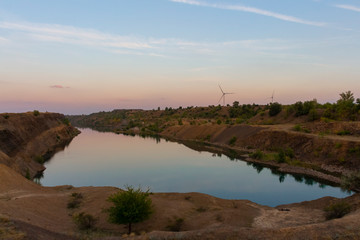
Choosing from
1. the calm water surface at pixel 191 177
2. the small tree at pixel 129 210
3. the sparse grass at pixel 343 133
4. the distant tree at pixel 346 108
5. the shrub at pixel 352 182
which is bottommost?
the calm water surface at pixel 191 177

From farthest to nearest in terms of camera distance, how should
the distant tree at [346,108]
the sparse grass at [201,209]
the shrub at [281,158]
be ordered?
the distant tree at [346,108], the shrub at [281,158], the sparse grass at [201,209]

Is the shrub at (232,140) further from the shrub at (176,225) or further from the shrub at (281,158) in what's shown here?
the shrub at (176,225)

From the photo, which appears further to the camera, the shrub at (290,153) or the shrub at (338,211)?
the shrub at (290,153)

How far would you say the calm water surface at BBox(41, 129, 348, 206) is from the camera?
97.2 ft

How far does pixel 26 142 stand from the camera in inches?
2133

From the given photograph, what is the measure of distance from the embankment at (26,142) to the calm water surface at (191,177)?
10.8 ft

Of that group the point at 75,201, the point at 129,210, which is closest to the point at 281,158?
the point at 129,210

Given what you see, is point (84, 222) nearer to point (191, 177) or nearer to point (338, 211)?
point (338, 211)

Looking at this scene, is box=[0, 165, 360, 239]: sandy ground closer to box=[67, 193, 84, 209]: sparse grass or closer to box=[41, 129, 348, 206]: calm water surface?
box=[67, 193, 84, 209]: sparse grass

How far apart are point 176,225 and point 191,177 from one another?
20.3 metres

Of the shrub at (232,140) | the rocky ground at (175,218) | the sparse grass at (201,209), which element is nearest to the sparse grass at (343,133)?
the shrub at (232,140)

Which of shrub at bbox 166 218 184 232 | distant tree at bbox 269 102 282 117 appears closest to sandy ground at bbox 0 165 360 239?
shrub at bbox 166 218 184 232

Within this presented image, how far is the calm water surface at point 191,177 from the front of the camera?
29.6 meters

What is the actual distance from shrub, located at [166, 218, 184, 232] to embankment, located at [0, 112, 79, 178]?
2504cm
